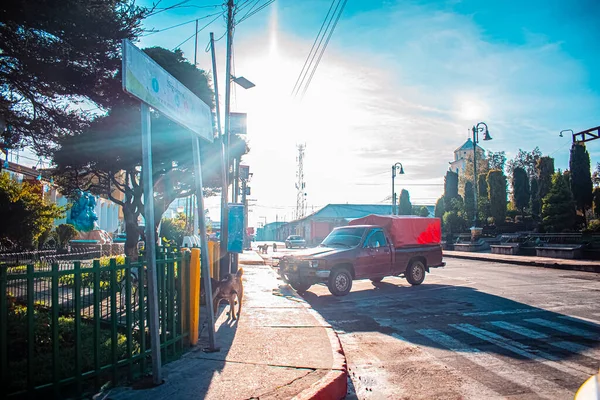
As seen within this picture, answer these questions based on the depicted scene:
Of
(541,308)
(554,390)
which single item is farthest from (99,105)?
(541,308)

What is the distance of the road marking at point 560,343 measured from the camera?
6.10 meters

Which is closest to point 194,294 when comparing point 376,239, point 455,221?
point 376,239

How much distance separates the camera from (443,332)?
7.62m

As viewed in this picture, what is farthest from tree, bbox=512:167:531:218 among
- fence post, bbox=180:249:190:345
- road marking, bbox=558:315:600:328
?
fence post, bbox=180:249:190:345

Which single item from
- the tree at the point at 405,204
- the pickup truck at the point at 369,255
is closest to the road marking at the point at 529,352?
the pickup truck at the point at 369,255

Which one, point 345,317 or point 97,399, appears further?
point 345,317

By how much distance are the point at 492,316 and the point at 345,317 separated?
303cm

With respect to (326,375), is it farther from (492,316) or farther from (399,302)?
(399,302)

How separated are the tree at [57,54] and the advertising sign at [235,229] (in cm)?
563

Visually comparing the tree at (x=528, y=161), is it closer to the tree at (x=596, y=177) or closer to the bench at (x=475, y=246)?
the tree at (x=596, y=177)

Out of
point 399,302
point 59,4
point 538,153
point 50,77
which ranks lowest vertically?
point 399,302

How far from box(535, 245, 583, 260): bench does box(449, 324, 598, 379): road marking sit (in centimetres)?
1806

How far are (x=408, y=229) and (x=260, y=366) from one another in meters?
9.96

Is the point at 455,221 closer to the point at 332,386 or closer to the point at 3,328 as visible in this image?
the point at 332,386
